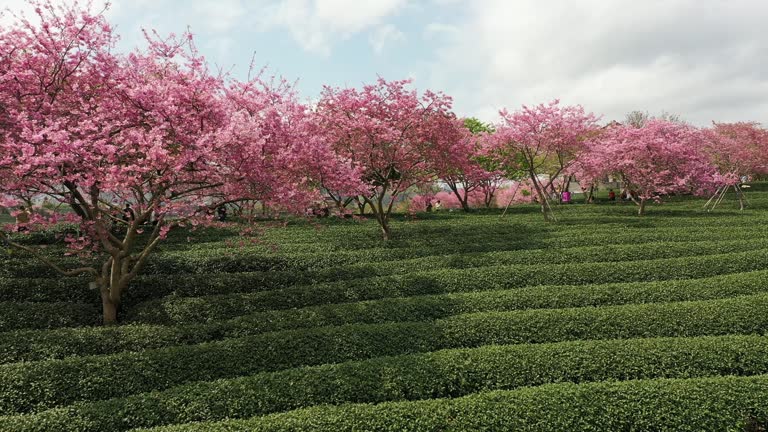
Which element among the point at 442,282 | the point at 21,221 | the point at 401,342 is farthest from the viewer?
the point at 21,221

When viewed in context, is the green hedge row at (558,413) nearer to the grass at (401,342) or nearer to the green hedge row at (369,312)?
the grass at (401,342)

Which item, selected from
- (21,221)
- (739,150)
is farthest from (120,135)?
(739,150)

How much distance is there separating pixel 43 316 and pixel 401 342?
923 centimetres

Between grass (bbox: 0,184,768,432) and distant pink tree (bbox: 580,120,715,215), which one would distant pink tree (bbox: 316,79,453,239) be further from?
distant pink tree (bbox: 580,120,715,215)

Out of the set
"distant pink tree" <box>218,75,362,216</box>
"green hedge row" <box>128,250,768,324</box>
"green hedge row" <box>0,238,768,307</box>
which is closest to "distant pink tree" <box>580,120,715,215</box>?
"green hedge row" <box>0,238,768,307</box>

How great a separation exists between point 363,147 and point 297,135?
5.90 m

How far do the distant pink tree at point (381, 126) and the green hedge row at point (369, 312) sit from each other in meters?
6.79

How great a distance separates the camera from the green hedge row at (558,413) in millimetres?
7281

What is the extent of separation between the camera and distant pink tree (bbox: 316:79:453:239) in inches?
709

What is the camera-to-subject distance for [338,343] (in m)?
9.91

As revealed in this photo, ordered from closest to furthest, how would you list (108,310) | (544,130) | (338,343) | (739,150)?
1. (338,343)
2. (108,310)
3. (544,130)
4. (739,150)

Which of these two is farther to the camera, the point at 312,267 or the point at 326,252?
the point at 326,252

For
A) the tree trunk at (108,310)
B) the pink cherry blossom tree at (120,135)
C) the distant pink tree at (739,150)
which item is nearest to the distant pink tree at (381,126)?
the pink cherry blossom tree at (120,135)

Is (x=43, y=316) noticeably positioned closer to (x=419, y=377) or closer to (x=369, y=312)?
(x=369, y=312)
